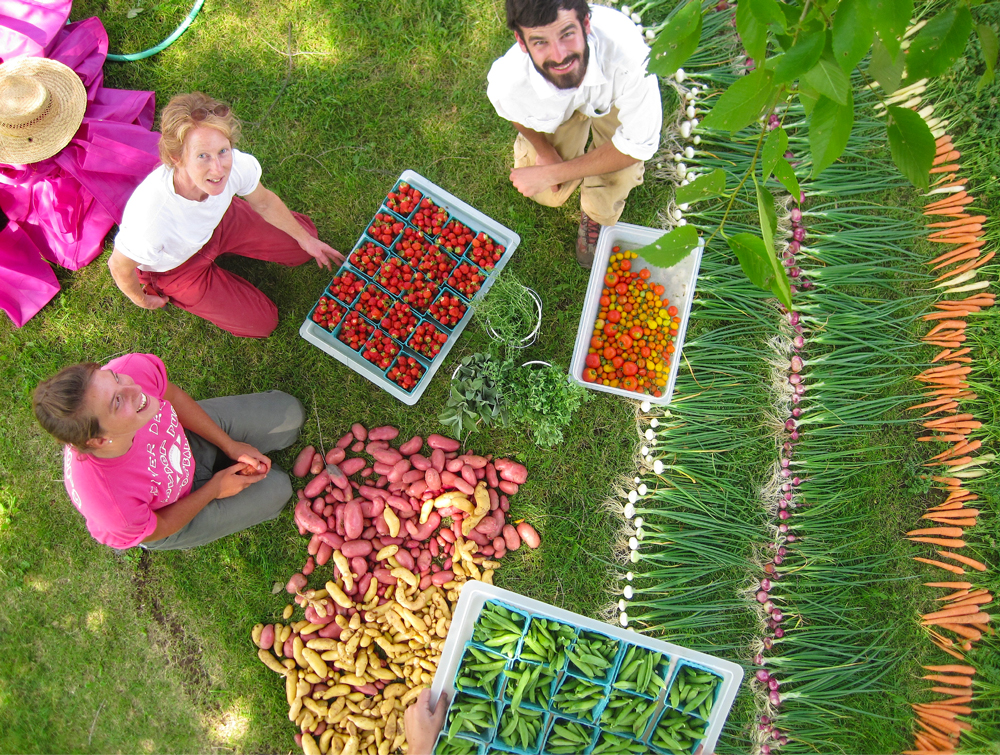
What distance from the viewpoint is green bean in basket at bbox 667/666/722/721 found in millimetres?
2645

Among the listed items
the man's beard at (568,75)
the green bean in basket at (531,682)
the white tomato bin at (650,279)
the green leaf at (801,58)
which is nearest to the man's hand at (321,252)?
the white tomato bin at (650,279)

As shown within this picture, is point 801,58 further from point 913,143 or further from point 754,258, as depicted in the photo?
point 754,258

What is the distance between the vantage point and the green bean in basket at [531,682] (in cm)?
259

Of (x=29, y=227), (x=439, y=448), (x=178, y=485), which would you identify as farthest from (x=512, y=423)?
(x=29, y=227)

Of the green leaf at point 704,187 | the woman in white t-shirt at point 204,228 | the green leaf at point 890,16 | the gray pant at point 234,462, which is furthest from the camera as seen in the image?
the gray pant at point 234,462

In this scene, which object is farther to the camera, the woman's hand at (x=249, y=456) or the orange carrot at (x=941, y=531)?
the orange carrot at (x=941, y=531)

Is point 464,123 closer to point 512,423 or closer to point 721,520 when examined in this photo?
point 512,423

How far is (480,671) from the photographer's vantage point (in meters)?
2.71

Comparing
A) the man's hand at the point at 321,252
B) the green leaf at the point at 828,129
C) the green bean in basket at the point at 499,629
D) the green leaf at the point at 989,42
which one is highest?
the green leaf at the point at 989,42

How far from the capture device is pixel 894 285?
3258 mm

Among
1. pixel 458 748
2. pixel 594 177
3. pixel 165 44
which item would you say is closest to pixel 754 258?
pixel 594 177

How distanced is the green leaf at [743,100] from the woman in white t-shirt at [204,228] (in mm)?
1976

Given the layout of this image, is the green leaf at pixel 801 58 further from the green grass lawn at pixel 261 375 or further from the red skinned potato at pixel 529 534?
the red skinned potato at pixel 529 534

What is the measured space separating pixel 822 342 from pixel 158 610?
4069mm
